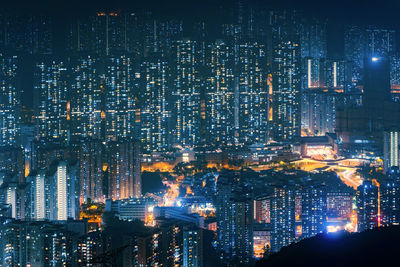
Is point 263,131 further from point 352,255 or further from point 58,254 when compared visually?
point 352,255

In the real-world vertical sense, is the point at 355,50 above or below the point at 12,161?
above

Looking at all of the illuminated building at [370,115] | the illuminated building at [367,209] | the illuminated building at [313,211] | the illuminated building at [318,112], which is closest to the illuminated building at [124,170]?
the illuminated building at [313,211]

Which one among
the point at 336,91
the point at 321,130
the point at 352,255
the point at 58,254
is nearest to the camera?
the point at 352,255

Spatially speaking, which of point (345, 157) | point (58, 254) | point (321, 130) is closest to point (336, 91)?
point (321, 130)

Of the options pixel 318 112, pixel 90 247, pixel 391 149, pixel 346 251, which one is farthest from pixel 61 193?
pixel 318 112

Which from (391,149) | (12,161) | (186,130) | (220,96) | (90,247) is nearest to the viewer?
(90,247)

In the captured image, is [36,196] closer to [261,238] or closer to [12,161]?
[12,161]
